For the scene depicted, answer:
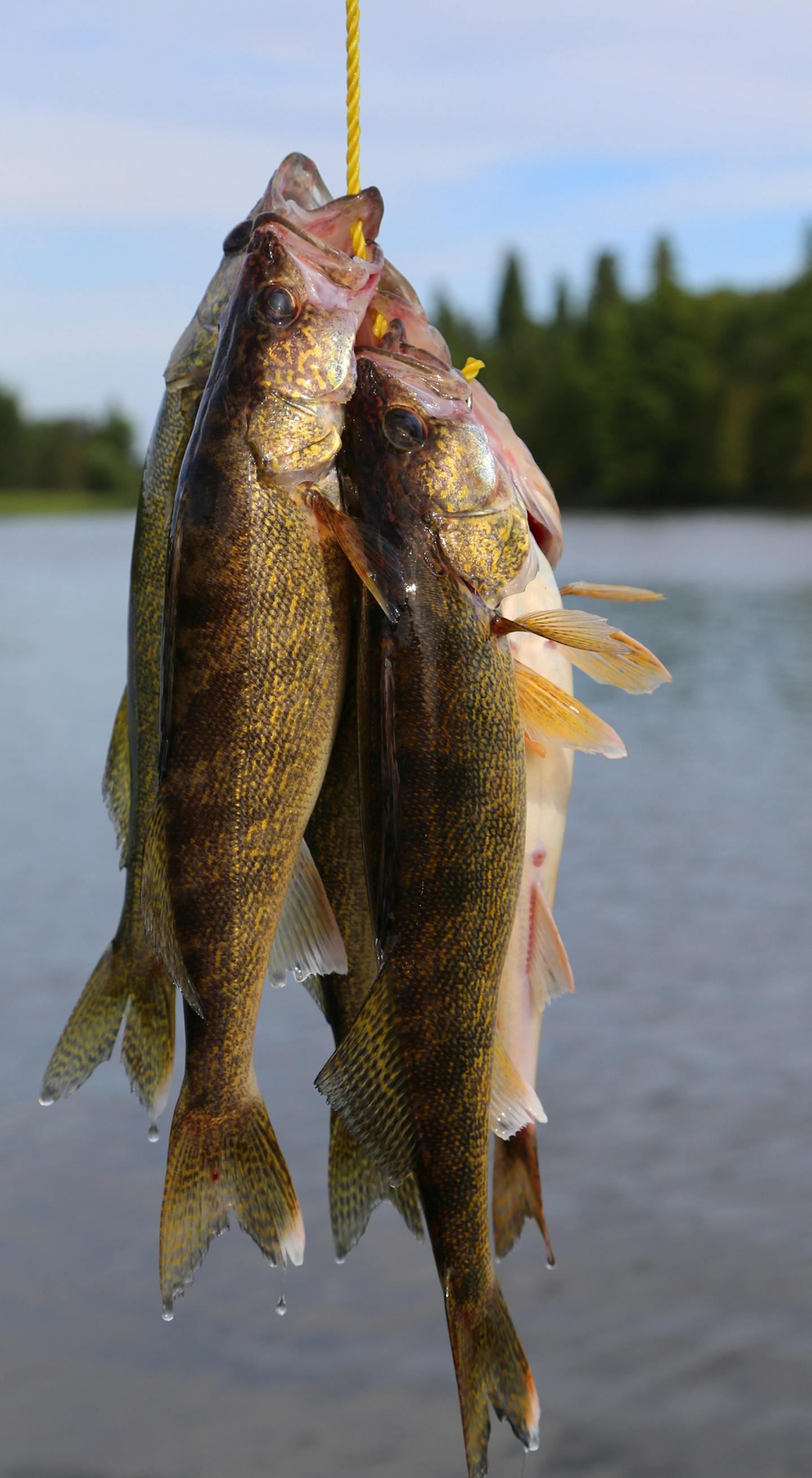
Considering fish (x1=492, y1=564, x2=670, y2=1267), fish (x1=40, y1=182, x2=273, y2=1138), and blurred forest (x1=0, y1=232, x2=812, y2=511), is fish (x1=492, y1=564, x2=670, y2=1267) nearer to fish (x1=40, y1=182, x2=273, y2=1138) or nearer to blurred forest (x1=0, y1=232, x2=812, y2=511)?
fish (x1=40, y1=182, x2=273, y2=1138)

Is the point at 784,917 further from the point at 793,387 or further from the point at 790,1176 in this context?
the point at 793,387

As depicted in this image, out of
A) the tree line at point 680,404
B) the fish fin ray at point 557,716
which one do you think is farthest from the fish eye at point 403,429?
the tree line at point 680,404

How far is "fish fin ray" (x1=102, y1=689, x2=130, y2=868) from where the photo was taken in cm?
318

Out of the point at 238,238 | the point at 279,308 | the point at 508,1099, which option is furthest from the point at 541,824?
the point at 238,238

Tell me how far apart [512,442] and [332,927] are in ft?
3.70

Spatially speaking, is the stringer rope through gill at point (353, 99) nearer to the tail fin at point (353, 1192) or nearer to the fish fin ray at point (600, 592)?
the fish fin ray at point (600, 592)

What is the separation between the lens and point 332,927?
8.64 feet

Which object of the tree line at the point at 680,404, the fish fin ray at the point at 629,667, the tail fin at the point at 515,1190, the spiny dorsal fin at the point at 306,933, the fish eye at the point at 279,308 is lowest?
A: the tree line at the point at 680,404

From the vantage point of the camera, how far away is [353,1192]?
270 centimetres

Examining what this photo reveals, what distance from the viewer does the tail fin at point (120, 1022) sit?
300 cm

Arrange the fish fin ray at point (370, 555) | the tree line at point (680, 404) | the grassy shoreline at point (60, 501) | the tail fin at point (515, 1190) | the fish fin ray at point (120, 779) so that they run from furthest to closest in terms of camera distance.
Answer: the grassy shoreline at point (60, 501) < the tree line at point (680, 404) < the tail fin at point (515, 1190) < the fish fin ray at point (120, 779) < the fish fin ray at point (370, 555)

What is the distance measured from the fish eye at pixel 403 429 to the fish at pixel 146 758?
48cm

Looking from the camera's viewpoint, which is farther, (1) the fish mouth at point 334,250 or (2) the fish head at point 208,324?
(2) the fish head at point 208,324

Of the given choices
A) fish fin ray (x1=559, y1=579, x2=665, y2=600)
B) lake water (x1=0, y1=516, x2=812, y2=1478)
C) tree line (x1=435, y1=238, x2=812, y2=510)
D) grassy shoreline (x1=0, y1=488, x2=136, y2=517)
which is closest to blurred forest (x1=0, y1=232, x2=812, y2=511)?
tree line (x1=435, y1=238, x2=812, y2=510)
